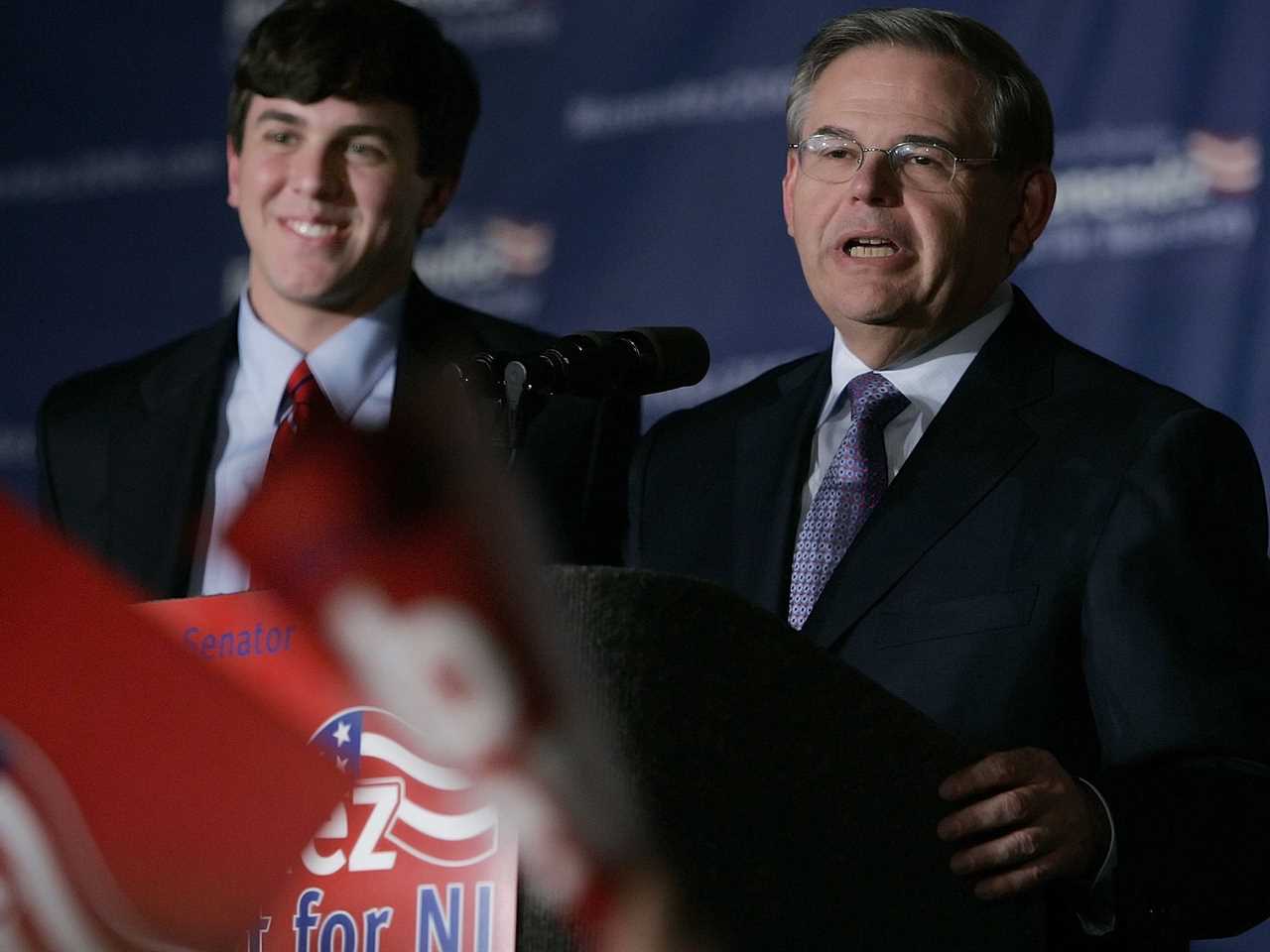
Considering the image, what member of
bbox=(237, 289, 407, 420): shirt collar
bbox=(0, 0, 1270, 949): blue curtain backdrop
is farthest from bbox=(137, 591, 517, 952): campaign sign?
bbox=(0, 0, 1270, 949): blue curtain backdrop

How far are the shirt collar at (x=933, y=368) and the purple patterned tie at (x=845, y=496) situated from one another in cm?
3

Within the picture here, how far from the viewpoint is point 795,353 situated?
3256 mm

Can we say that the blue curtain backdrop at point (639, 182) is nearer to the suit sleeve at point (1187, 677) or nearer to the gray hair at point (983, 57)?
the gray hair at point (983, 57)

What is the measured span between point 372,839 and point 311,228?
1.49 metres

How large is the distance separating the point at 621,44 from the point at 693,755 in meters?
2.61

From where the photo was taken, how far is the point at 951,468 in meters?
1.83

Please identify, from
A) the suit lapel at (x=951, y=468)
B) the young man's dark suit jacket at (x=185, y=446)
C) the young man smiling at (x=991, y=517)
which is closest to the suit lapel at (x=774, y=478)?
the young man smiling at (x=991, y=517)

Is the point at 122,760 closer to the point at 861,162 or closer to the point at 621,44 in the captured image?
the point at 861,162

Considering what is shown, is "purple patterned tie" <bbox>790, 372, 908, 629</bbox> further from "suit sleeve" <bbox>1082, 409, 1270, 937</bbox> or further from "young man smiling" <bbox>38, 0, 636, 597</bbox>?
"young man smiling" <bbox>38, 0, 636, 597</bbox>

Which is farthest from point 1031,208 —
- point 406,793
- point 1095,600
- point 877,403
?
point 406,793

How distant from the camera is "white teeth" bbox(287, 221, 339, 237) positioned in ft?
8.18

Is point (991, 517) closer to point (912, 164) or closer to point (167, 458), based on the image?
point (912, 164)

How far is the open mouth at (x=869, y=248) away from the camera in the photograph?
6.55ft

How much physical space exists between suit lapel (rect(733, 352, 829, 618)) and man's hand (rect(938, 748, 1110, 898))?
1.74 feet
